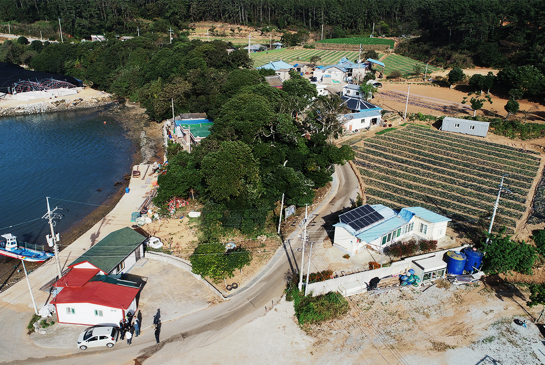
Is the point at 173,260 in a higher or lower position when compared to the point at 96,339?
lower

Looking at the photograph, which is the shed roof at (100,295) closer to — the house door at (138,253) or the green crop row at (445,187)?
the house door at (138,253)

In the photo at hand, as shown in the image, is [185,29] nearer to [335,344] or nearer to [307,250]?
[307,250]

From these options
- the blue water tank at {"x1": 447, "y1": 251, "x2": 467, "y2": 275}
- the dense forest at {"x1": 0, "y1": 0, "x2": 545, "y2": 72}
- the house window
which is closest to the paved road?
the house window

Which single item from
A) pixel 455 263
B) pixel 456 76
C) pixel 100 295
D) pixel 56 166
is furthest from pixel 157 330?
pixel 456 76

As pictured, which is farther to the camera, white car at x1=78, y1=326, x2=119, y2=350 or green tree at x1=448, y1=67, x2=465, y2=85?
green tree at x1=448, y1=67, x2=465, y2=85

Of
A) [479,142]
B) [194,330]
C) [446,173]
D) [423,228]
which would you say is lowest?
[194,330]

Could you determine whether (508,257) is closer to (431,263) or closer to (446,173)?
(431,263)

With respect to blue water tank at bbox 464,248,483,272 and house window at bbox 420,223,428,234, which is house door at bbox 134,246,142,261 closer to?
house window at bbox 420,223,428,234
